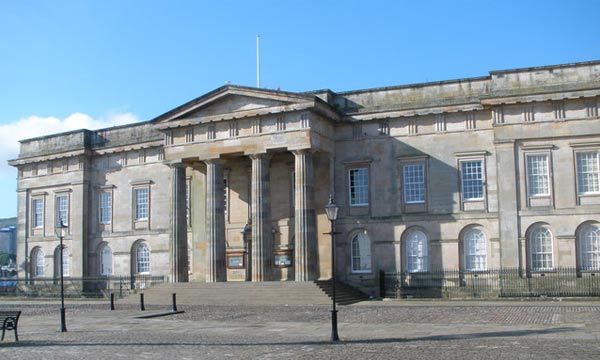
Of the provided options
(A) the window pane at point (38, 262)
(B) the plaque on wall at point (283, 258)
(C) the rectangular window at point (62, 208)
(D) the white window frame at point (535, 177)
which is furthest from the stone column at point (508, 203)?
(A) the window pane at point (38, 262)

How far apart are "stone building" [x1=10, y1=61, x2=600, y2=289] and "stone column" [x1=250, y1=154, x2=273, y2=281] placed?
6 cm

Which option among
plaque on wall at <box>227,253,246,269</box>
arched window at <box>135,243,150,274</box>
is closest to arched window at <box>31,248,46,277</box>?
arched window at <box>135,243,150,274</box>

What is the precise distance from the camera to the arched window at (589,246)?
35.8 m

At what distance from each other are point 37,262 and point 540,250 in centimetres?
3513

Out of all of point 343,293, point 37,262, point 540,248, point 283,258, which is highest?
point 540,248

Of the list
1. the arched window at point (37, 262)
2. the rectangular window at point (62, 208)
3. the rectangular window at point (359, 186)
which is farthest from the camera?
the arched window at point (37, 262)

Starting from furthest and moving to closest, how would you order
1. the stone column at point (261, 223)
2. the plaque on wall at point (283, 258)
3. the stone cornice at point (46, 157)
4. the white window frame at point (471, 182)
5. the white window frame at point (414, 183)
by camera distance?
the stone cornice at point (46, 157) → the plaque on wall at point (283, 258) → the white window frame at point (414, 183) → the stone column at point (261, 223) → the white window frame at point (471, 182)

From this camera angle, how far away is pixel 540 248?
36812mm

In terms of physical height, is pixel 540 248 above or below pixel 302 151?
below

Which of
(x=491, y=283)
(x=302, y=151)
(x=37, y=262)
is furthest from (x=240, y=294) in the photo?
(x=37, y=262)

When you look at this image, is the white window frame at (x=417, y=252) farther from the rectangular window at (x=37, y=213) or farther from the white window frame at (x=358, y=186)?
the rectangular window at (x=37, y=213)

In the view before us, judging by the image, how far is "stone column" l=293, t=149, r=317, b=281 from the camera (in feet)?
125

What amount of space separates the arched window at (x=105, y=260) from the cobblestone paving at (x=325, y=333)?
1576 centimetres

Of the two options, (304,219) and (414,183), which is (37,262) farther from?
(414,183)
